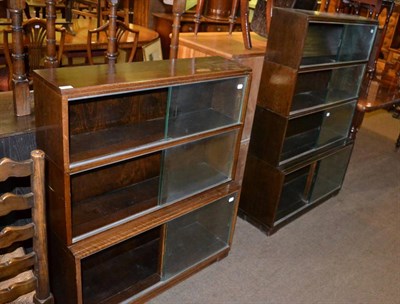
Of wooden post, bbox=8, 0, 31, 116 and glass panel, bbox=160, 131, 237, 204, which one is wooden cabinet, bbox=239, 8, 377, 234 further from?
wooden post, bbox=8, 0, 31, 116

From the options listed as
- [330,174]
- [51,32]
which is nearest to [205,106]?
[51,32]

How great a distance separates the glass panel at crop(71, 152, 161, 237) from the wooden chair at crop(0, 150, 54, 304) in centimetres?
26

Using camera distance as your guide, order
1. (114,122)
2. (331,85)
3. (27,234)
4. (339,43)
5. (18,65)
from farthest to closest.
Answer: (331,85) < (339,43) < (114,122) < (18,65) < (27,234)

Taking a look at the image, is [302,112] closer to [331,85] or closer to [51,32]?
[331,85]

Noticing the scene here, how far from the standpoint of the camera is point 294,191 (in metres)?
2.90

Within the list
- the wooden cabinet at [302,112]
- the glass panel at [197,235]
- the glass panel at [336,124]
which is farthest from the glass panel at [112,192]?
the glass panel at [336,124]

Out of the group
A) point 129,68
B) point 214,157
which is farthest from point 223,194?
point 129,68

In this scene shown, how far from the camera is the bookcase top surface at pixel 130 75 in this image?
1312 millimetres

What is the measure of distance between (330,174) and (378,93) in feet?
3.39

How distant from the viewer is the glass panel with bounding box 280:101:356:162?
2.70 metres

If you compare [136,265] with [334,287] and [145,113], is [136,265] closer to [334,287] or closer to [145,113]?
[145,113]

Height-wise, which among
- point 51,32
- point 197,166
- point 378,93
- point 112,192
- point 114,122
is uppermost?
point 51,32

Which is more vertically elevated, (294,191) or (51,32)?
(51,32)

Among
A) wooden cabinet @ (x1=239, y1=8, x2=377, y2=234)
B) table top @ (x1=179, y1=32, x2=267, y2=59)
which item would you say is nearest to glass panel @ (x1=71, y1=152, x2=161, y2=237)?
table top @ (x1=179, y1=32, x2=267, y2=59)
